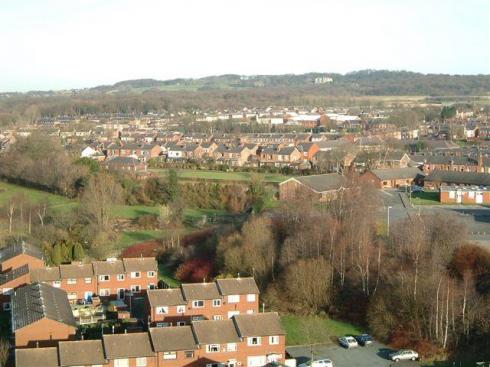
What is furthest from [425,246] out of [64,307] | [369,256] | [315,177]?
[315,177]

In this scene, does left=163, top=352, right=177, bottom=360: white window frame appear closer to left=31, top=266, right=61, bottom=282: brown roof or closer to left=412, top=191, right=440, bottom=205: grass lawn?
left=31, top=266, right=61, bottom=282: brown roof

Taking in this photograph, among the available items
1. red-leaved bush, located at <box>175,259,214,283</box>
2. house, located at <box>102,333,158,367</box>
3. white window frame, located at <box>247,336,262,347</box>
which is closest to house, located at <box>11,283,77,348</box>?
house, located at <box>102,333,158,367</box>

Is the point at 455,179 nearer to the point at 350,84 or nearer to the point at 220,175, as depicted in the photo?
the point at 220,175

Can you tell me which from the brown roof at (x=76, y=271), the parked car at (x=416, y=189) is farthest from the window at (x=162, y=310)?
the parked car at (x=416, y=189)

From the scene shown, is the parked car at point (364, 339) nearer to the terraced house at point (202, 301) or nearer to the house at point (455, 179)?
the terraced house at point (202, 301)

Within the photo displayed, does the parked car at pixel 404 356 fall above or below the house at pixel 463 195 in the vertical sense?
below

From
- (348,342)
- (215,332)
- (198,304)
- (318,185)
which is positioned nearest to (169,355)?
(215,332)
